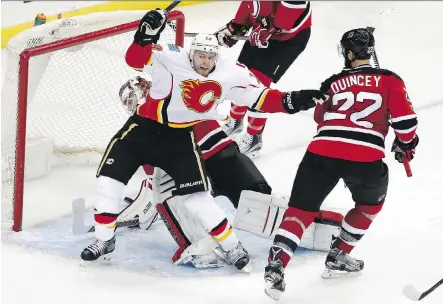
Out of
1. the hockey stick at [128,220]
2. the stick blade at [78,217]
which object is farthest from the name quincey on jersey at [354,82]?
the stick blade at [78,217]

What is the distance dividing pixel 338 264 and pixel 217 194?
614 mm

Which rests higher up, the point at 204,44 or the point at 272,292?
the point at 204,44

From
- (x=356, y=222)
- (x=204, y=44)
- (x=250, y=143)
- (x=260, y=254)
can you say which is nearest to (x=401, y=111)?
(x=356, y=222)

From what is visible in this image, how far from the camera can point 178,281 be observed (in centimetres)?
332

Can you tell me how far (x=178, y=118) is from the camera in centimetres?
332

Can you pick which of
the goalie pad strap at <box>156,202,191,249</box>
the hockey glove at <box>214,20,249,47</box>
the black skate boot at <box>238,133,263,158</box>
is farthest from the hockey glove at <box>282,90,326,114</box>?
the black skate boot at <box>238,133,263,158</box>

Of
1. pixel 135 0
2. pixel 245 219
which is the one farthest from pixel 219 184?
pixel 135 0

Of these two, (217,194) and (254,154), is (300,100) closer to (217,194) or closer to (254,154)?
(217,194)

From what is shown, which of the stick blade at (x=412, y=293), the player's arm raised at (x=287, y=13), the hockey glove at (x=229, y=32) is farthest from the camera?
the hockey glove at (x=229, y=32)

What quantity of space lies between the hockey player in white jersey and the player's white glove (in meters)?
0.26

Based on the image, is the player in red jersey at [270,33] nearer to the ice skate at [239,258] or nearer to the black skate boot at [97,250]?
the ice skate at [239,258]

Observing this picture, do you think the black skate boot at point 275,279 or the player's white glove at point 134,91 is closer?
the black skate boot at point 275,279

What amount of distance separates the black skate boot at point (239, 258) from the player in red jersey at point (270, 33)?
3.26 feet

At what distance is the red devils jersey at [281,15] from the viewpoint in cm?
411
